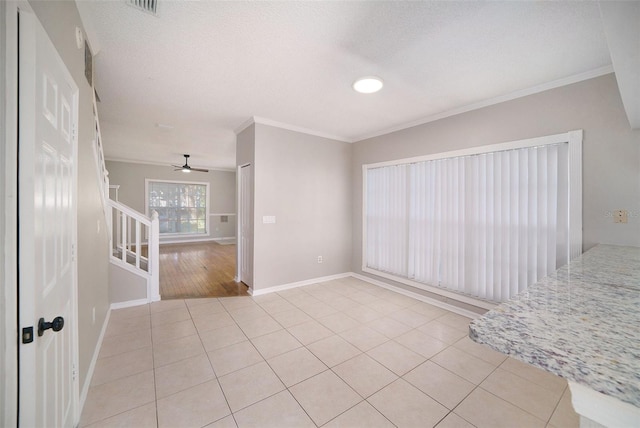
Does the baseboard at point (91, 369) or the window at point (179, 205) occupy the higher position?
the window at point (179, 205)

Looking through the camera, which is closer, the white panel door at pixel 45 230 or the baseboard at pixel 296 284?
the white panel door at pixel 45 230

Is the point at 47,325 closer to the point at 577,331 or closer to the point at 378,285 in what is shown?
the point at 577,331

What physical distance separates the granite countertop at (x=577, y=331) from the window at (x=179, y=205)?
31.7 ft

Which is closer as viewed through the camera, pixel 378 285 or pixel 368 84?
pixel 368 84

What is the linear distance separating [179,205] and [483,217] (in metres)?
9.18

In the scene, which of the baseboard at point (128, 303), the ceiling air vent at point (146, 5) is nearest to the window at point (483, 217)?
the ceiling air vent at point (146, 5)

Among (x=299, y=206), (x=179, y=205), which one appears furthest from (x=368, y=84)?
(x=179, y=205)

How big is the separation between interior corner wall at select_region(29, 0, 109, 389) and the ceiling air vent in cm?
34

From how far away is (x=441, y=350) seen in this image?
2416 millimetres

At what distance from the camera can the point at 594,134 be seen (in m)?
2.31

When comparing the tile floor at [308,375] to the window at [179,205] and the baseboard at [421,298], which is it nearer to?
the baseboard at [421,298]

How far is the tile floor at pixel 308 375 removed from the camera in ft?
5.41

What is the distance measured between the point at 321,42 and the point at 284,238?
9.39ft

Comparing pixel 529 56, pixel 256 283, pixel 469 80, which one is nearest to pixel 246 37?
pixel 469 80
